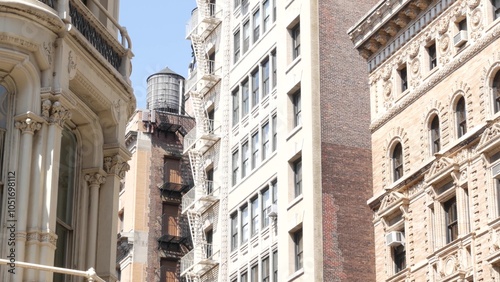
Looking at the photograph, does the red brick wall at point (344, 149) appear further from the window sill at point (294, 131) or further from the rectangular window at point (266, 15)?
the rectangular window at point (266, 15)

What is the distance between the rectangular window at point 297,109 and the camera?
65925 millimetres

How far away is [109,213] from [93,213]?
1.44 ft

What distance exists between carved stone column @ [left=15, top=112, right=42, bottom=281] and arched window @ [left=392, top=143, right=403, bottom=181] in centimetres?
3044

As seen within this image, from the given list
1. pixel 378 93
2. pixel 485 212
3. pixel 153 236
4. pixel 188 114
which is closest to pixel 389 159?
pixel 378 93

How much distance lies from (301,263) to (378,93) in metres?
10.1

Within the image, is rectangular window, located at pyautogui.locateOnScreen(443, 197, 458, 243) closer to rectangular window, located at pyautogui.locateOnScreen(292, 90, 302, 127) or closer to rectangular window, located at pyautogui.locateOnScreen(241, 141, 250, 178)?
rectangular window, located at pyautogui.locateOnScreen(292, 90, 302, 127)

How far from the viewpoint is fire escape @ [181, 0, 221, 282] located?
7481cm

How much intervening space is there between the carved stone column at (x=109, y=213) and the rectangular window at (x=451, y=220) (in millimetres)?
22556

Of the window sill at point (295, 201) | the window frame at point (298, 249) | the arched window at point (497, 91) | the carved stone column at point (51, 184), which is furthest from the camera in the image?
the window sill at point (295, 201)

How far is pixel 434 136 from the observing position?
51344 mm

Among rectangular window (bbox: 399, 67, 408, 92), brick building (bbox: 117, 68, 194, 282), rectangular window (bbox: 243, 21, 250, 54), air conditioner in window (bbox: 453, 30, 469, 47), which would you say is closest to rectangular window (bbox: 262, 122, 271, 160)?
rectangular window (bbox: 243, 21, 250, 54)

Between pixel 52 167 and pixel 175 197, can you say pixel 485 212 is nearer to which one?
pixel 52 167

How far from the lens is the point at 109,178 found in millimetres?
27938

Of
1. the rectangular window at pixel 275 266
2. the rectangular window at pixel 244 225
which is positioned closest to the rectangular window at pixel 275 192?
the rectangular window at pixel 275 266
